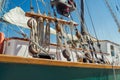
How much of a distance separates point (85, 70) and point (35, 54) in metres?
1.11

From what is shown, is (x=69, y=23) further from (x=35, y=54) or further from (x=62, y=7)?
(x=35, y=54)

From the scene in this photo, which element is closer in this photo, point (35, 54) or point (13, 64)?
point (13, 64)

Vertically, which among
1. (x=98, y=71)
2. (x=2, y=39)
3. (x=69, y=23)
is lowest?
(x=98, y=71)

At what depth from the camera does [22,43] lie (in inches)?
199

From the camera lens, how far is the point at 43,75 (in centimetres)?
354

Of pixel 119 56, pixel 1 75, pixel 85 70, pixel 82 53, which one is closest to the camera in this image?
pixel 1 75

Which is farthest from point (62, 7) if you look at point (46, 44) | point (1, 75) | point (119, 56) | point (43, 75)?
point (119, 56)

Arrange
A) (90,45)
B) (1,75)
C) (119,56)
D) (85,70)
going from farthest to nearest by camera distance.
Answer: (119,56) → (90,45) → (85,70) → (1,75)

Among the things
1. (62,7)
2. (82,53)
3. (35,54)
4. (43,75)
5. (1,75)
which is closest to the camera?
(1,75)

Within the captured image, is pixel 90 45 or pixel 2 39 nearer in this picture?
pixel 2 39

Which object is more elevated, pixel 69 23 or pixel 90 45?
pixel 69 23

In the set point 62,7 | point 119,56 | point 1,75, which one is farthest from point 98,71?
point 119,56

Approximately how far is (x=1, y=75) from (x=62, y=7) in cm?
280

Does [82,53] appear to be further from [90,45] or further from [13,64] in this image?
[13,64]
